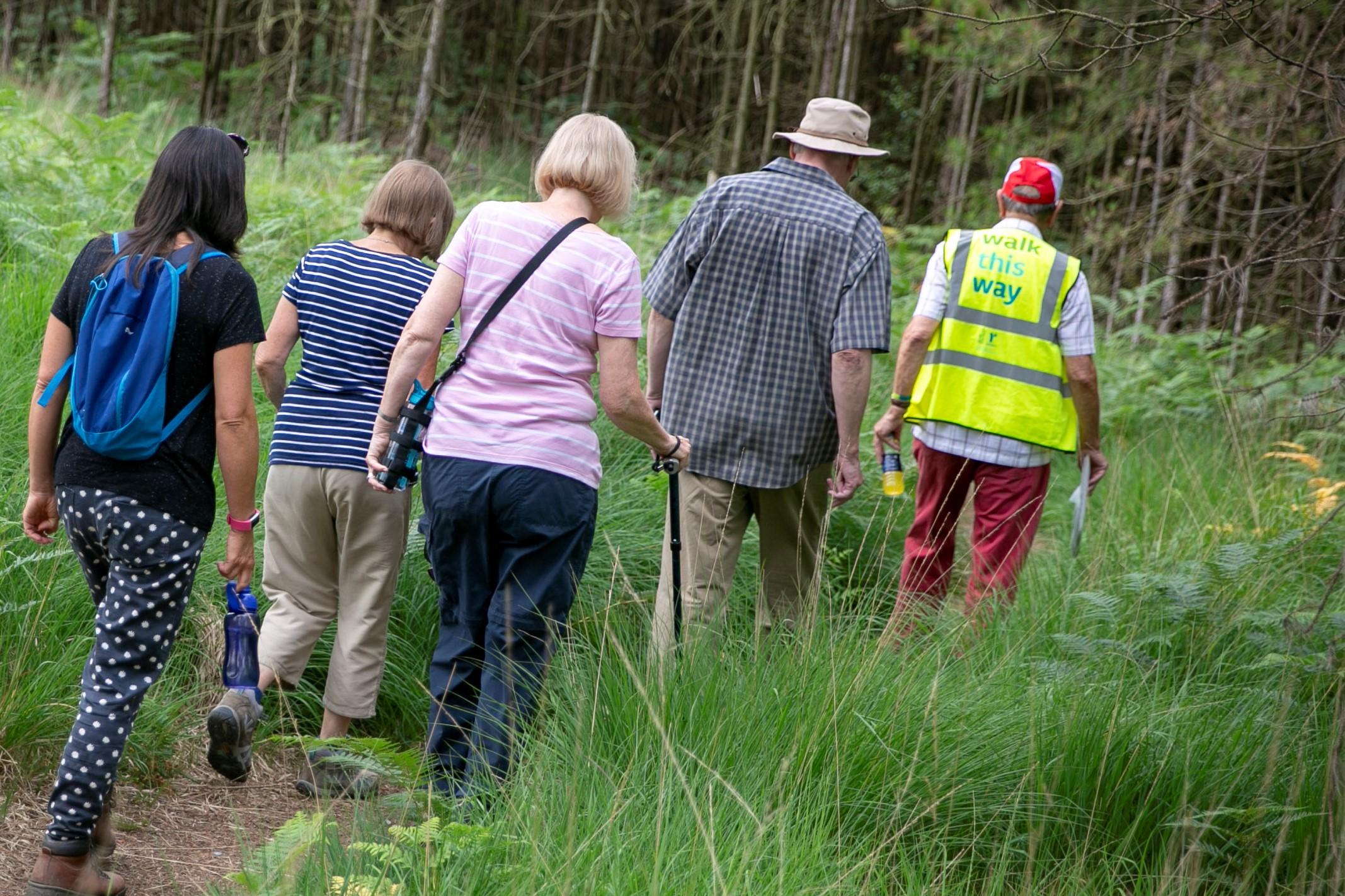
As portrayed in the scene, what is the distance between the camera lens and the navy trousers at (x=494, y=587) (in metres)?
3.50

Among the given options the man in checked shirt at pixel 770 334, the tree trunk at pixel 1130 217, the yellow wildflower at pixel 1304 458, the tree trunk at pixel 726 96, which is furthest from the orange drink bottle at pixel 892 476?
the tree trunk at pixel 726 96

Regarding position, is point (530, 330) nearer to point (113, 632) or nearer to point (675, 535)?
point (675, 535)

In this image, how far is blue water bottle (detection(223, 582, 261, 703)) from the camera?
11.0ft

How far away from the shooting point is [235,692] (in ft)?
11.3

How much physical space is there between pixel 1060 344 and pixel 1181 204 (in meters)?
5.73

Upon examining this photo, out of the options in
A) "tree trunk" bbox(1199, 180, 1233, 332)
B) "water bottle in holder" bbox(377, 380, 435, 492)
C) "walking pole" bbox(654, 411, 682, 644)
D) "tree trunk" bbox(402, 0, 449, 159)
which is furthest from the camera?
"tree trunk" bbox(402, 0, 449, 159)

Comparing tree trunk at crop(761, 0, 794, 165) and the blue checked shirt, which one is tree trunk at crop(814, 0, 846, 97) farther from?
the blue checked shirt

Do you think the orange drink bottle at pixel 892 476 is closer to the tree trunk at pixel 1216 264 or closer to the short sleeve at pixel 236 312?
the tree trunk at pixel 1216 264

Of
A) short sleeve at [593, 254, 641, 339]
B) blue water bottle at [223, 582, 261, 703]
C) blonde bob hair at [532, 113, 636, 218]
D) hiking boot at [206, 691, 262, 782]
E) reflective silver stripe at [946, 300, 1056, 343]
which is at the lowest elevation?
hiking boot at [206, 691, 262, 782]

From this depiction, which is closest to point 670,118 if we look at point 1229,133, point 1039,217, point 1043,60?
point 1229,133

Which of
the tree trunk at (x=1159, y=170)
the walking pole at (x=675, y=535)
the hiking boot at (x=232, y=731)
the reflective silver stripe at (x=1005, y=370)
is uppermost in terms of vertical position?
the tree trunk at (x=1159, y=170)

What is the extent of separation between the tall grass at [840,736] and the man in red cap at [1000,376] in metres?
0.36

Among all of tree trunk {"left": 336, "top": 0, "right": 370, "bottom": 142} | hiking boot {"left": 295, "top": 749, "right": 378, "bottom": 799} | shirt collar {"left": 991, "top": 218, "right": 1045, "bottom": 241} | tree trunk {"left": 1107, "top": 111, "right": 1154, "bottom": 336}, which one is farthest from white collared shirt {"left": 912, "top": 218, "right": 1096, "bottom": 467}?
tree trunk {"left": 336, "top": 0, "right": 370, "bottom": 142}

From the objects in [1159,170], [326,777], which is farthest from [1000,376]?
[1159,170]
